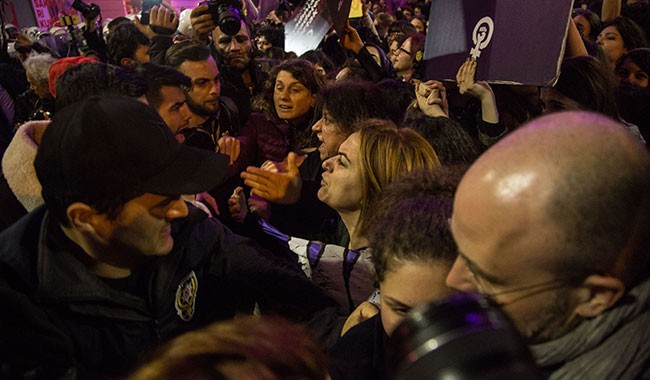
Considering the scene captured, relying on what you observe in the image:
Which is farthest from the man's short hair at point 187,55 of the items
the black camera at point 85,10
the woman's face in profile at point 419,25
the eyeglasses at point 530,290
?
the woman's face in profile at point 419,25

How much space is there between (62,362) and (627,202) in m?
1.37

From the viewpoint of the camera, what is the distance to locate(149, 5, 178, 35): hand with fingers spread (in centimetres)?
444

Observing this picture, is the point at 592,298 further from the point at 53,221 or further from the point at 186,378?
the point at 53,221

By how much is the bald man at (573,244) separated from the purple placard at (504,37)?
129cm

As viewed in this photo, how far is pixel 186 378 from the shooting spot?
2.43ft

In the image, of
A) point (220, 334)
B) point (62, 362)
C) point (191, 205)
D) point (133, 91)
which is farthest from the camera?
point (133, 91)

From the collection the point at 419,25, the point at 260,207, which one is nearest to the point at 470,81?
the point at 260,207

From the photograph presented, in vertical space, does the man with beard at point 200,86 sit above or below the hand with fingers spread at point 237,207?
above

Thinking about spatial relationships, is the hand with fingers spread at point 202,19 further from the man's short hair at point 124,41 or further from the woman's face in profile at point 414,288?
the woman's face in profile at point 414,288

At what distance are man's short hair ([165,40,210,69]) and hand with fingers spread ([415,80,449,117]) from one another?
1428 millimetres

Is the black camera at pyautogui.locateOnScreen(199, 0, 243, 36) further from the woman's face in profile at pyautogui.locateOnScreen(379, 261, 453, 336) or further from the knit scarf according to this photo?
the knit scarf

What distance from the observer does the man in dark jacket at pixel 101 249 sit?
1266 mm

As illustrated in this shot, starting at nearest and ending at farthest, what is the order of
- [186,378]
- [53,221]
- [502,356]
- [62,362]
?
1. [502,356]
2. [186,378]
3. [62,362]
4. [53,221]

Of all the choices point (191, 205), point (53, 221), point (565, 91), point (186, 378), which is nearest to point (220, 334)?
point (186, 378)
